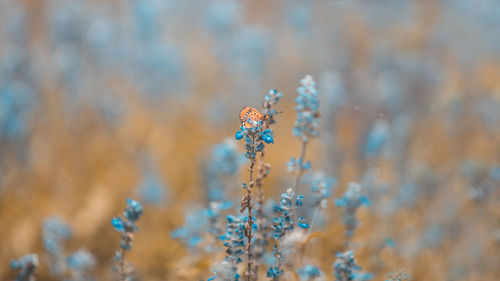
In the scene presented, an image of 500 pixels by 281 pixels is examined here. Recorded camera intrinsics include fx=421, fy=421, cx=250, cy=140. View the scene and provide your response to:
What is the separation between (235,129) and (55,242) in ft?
9.74

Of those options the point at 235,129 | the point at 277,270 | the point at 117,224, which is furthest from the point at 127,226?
the point at 235,129

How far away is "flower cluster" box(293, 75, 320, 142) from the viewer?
1.77 meters

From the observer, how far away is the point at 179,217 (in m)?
4.00

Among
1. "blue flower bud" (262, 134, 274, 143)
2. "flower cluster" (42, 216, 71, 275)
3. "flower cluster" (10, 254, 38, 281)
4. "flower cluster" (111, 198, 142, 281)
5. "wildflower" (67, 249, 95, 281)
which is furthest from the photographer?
"flower cluster" (42, 216, 71, 275)

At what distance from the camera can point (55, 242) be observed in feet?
9.29

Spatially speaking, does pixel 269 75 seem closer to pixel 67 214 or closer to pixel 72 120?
pixel 72 120

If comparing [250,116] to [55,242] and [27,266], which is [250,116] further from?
[55,242]

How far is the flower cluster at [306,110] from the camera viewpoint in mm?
1767

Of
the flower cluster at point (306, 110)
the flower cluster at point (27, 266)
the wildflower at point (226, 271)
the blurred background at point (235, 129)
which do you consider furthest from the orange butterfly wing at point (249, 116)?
the flower cluster at point (27, 266)

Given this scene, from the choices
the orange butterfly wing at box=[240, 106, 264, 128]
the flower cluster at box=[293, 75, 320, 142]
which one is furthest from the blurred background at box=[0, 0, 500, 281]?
the orange butterfly wing at box=[240, 106, 264, 128]

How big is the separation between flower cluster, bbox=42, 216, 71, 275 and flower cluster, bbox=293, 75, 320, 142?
1907 millimetres

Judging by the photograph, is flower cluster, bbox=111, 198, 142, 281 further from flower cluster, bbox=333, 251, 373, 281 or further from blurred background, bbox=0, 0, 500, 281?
flower cluster, bbox=333, 251, 373, 281

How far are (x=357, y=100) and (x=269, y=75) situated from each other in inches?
97.8

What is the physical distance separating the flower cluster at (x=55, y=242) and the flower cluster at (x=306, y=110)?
1.91m
